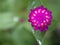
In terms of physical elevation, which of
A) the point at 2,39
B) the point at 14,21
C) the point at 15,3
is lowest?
the point at 2,39

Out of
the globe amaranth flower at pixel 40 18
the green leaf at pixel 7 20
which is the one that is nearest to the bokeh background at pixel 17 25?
the green leaf at pixel 7 20

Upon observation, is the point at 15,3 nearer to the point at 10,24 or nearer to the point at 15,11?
the point at 15,11

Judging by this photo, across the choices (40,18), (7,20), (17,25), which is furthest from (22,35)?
(40,18)

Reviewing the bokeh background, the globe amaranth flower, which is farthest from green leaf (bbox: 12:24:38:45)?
the globe amaranth flower

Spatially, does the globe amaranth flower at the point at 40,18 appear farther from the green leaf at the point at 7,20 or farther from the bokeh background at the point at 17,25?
the green leaf at the point at 7,20

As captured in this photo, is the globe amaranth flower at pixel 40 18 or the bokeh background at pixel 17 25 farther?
the bokeh background at pixel 17 25

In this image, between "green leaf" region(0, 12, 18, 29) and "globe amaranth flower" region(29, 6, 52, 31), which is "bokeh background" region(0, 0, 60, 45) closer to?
"green leaf" region(0, 12, 18, 29)

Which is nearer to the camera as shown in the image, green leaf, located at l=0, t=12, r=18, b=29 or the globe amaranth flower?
the globe amaranth flower

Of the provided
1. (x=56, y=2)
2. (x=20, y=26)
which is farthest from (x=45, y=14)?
(x=56, y=2)

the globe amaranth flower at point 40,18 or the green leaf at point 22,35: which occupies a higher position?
the globe amaranth flower at point 40,18
